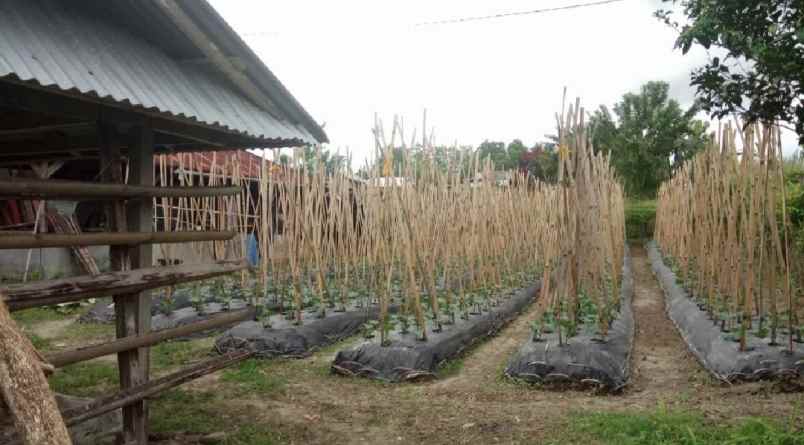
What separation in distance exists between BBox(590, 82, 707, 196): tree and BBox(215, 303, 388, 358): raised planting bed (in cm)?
1689

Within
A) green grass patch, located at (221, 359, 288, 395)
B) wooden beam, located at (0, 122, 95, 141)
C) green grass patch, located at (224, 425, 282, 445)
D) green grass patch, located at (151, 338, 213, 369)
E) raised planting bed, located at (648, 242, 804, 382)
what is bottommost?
green grass patch, located at (151, 338, 213, 369)

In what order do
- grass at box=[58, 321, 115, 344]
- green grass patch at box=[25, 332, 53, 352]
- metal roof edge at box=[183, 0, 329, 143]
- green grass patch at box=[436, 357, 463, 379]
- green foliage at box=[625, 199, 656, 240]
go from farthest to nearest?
green foliage at box=[625, 199, 656, 240] → grass at box=[58, 321, 115, 344] → green grass patch at box=[25, 332, 53, 352] → green grass patch at box=[436, 357, 463, 379] → metal roof edge at box=[183, 0, 329, 143]

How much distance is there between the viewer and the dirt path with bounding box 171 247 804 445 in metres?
3.53

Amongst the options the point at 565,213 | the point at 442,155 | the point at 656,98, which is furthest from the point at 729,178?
the point at 656,98

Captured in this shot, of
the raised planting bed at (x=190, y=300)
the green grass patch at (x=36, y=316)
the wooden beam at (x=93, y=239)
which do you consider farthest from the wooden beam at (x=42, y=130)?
the green grass patch at (x=36, y=316)

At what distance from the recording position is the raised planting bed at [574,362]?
4.21m

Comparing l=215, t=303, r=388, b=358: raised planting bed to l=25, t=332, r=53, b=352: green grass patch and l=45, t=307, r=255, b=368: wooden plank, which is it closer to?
l=45, t=307, r=255, b=368: wooden plank

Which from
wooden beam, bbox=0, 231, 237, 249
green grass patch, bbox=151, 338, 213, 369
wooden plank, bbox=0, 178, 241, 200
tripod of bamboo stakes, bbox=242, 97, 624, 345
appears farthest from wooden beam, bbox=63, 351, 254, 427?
green grass patch, bbox=151, 338, 213, 369

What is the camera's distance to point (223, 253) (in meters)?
7.52

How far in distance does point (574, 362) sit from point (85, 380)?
363 centimetres

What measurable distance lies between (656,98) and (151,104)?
23.4 m

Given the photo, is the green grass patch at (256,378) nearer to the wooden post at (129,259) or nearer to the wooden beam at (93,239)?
the wooden post at (129,259)

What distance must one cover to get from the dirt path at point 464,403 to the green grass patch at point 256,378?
49 millimetres

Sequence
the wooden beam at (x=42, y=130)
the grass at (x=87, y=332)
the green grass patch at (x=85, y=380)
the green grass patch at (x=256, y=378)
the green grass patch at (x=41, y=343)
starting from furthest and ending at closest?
the grass at (x=87, y=332) → the green grass patch at (x=41, y=343) → the green grass patch at (x=85, y=380) → the green grass patch at (x=256, y=378) → the wooden beam at (x=42, y=130)
